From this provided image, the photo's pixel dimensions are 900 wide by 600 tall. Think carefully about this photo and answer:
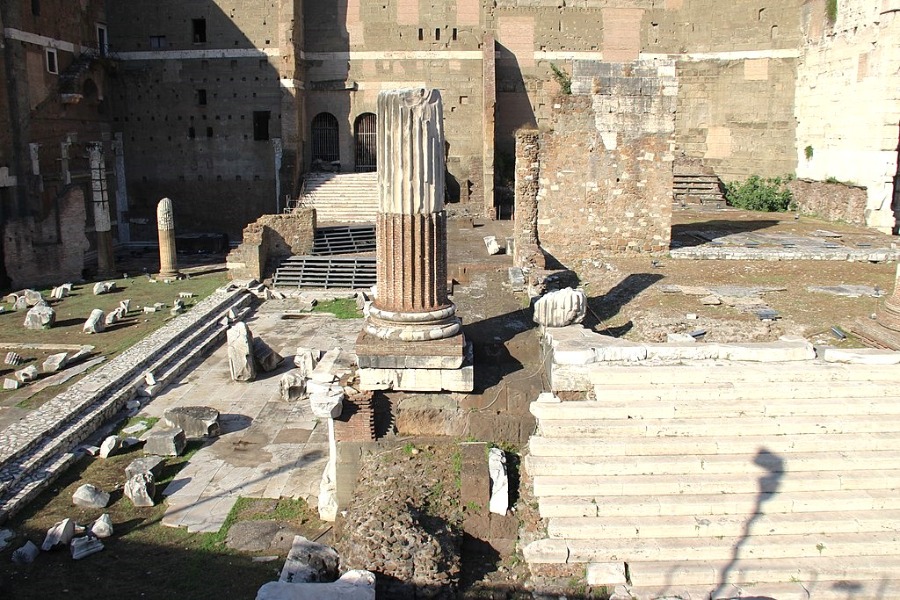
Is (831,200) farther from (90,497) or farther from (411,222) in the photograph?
(90,497)

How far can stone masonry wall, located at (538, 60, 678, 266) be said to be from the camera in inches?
582

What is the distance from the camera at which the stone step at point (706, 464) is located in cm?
723

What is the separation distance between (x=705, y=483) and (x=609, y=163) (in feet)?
30.2

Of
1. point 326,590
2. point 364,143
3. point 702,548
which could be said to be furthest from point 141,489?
point 364,143

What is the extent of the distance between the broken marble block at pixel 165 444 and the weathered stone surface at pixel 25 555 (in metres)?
2.37

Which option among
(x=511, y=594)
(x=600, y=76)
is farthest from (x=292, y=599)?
(x=600, y=76)

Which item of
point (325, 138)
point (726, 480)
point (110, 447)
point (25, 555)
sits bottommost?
point (25, 555)

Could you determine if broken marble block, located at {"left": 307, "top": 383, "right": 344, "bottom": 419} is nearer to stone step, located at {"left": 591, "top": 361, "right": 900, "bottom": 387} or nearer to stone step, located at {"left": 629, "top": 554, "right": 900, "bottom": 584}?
stone step, located at {"left": 591, "top": 361, "right": 900, "bottom": 387}

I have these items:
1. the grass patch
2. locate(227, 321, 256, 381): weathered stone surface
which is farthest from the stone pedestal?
the grass patch

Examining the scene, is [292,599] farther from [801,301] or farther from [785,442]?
[801,301]

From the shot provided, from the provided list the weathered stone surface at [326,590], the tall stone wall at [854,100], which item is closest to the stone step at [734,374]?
the weathered stone surface at [326,590]

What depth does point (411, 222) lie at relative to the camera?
8.28 metres

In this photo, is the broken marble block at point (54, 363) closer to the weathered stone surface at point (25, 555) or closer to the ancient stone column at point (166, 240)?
the weathered stone surface at point (25, 555)

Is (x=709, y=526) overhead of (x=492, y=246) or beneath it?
beneath
